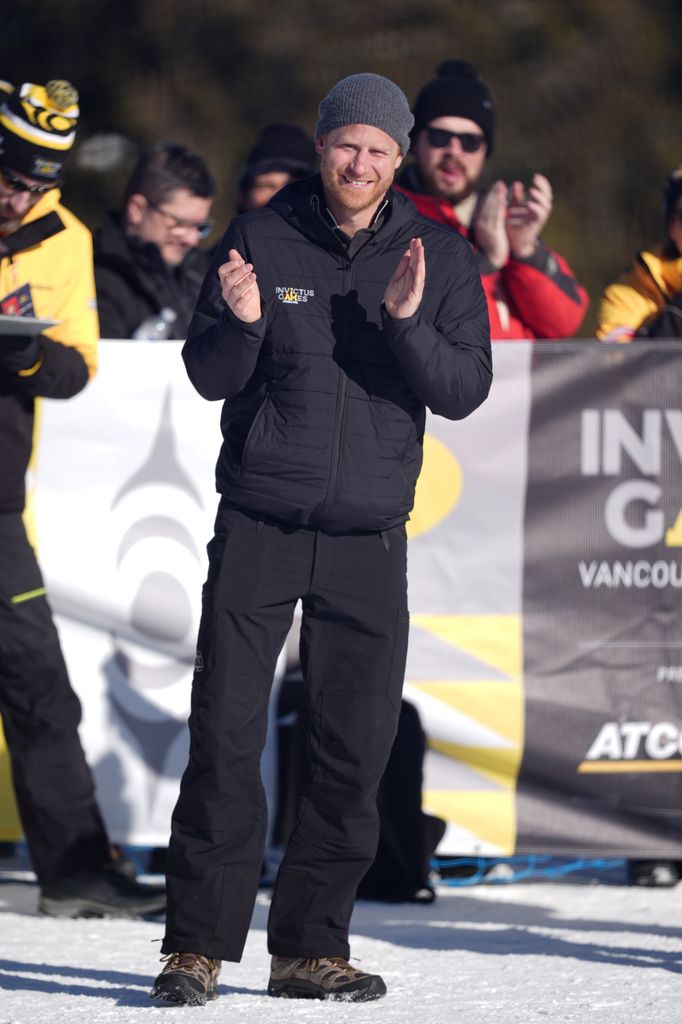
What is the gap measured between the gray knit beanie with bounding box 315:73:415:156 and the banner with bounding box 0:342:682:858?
1.66 metres

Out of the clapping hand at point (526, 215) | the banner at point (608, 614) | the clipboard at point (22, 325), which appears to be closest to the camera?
the clipboard at point (22, 325)

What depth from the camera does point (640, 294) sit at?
20.2 ft

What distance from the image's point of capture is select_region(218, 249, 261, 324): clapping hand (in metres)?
4.04

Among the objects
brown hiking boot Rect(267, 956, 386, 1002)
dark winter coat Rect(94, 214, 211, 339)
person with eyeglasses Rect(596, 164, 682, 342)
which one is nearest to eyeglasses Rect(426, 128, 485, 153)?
person with eyeglasses Rect(596, 164, 682, 342)

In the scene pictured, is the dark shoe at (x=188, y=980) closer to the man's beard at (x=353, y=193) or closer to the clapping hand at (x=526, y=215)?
the man's beard at (x=353, y=193)

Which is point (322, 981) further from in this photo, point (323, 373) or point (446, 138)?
point (446, 138)

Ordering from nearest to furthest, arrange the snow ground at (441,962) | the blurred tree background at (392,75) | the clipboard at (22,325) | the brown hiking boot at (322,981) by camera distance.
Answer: the snow ground at (441,962), the brown hiking boot at (322,981), the clipboard at (22,325), the blurred tree background at (392,75)

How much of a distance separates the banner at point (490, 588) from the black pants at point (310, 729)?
4.74 ft

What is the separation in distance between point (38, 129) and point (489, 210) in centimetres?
145

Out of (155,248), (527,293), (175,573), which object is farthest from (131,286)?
(527,293)

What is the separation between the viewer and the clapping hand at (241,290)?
13.2ft

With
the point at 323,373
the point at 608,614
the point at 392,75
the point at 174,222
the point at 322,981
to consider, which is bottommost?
the point at 322,981

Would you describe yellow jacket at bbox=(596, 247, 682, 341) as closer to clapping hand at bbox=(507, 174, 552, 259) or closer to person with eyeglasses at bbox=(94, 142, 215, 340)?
clapping hand at bbox=(507, 174, 552, 259)

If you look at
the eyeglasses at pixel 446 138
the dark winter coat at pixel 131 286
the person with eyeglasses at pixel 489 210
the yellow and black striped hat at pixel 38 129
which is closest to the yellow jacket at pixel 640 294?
the person with eyeglasses at pixel 489 210
